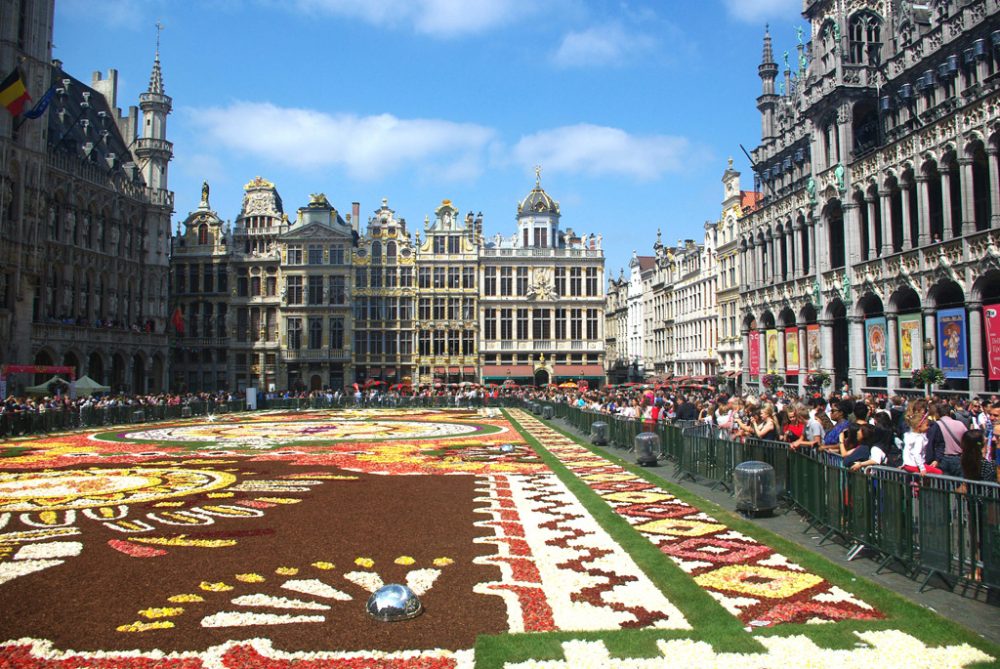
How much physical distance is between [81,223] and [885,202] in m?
46.9

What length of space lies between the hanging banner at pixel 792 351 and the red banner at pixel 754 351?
3.67 metres

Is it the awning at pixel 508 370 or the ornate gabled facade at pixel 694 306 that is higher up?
the ornate gabled facade at pixel 694 306

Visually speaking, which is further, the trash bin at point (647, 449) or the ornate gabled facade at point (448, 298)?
the ornate gabled facade at point (448, 298)

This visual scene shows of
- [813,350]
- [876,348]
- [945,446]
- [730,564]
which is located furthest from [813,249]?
[730,564]

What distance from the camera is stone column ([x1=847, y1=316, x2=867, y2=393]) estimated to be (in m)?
34.5

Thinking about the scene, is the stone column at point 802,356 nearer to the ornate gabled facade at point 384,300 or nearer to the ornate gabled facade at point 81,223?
the ornate gabled facade at point 384,300

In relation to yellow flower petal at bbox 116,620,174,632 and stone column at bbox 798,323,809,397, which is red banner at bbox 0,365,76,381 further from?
stone column at bbox 798,323,809,397

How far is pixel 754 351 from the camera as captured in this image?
4659cm

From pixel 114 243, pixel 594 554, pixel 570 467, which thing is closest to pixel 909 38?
pixel 570 467

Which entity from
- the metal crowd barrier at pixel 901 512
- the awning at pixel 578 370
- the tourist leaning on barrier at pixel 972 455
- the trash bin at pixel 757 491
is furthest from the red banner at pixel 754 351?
the tourist leaning on barrier at pixel 972 455

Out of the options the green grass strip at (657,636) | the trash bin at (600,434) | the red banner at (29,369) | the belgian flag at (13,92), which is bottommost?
the green grass strip at (657,636)

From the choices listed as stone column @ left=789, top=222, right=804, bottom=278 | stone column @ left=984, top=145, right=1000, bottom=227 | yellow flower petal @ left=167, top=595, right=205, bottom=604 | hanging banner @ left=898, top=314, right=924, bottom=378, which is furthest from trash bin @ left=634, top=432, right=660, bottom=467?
stone column @ left=789, top=222, right=804, bottom=278

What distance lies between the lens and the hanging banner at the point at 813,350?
3842 centimetres

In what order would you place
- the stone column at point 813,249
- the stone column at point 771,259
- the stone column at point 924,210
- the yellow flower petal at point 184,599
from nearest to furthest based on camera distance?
the yellow flower petal at point 184,599, the stone column at point 924,210, the stone column at point 813,249, the stone column at point 771,259
